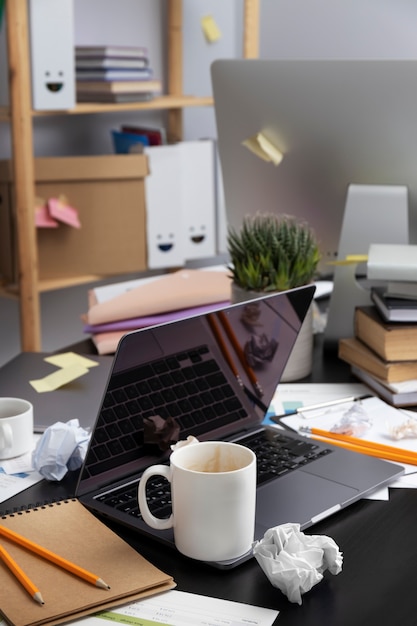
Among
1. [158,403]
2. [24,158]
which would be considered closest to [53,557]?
[158,403]

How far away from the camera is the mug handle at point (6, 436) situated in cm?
107

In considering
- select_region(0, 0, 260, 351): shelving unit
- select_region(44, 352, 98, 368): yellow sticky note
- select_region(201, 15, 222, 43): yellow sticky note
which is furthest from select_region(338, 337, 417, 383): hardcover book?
select_region(201, 15, 222, 43): yellow sticky note

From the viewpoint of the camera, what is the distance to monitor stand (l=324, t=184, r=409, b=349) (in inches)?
58.4

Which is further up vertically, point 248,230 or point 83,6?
point 83,6

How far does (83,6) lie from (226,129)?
158 centimetres

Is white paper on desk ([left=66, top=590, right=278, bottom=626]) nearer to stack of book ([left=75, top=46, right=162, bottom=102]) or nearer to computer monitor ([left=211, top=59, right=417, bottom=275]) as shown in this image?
computer monitor ([left=211, top=59, right=417, bottom=275])

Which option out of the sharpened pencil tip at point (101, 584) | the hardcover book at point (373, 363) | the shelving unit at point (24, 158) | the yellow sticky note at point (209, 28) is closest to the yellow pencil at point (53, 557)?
the sharpened pencil tip at point (101, 584)

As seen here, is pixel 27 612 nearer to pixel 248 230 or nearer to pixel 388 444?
pixel 388 444

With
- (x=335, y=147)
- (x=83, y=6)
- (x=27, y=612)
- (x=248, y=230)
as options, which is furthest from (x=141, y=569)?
(x=83, y=6)

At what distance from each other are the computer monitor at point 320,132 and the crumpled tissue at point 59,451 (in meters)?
0.67

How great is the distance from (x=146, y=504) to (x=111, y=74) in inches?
79.4

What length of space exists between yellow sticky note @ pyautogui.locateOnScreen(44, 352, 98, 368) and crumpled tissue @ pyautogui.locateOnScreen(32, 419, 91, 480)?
1.14ft

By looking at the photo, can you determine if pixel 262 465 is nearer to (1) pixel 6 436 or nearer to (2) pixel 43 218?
(1) pixel 6 436

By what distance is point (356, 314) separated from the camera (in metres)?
1.45
